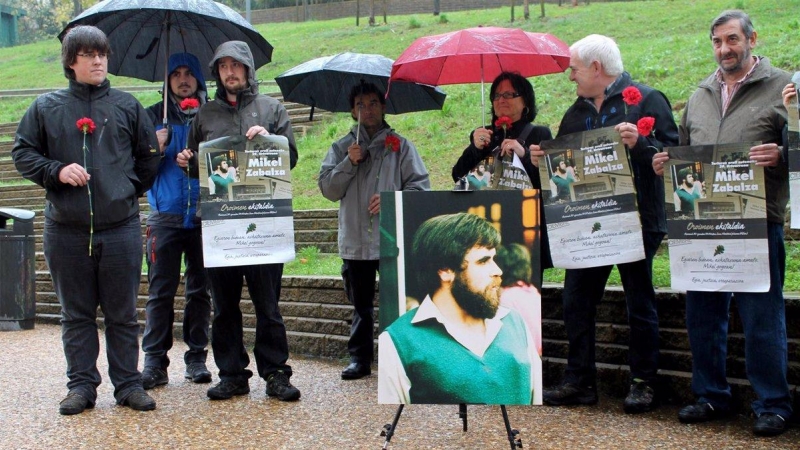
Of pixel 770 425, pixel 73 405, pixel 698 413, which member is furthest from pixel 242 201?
pixel 770 425

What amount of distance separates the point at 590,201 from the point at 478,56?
175 centimetres

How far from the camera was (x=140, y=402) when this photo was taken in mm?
5648

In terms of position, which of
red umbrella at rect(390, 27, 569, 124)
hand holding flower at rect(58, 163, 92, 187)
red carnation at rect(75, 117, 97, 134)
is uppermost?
red umbrella at rect(390, 27, 569, 124)

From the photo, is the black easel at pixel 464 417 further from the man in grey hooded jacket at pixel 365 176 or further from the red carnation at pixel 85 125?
the red carnation at pixel 85 125

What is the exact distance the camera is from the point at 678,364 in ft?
18.5

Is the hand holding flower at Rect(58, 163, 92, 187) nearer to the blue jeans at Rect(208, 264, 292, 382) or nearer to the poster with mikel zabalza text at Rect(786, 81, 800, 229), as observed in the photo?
the blue jeans at Rect(208, 264, 292, 382)

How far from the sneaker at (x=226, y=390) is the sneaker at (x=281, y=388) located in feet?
0.58

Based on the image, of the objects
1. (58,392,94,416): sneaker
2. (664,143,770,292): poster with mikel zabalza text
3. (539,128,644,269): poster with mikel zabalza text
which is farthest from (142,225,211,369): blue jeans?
(664,143,770,292): poster with mikel zabalza text

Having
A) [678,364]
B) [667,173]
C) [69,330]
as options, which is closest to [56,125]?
[69,330]

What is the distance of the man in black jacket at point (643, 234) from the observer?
534 centimetres

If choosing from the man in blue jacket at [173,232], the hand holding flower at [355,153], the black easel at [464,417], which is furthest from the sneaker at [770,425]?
the man in blue jacket at [173,232]

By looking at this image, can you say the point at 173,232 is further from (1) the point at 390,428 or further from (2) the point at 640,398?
(2) the point at 640,398

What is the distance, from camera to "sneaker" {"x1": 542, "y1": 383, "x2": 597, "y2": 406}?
18.2 feet

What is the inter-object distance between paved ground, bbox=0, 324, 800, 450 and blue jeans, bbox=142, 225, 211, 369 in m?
0.36
